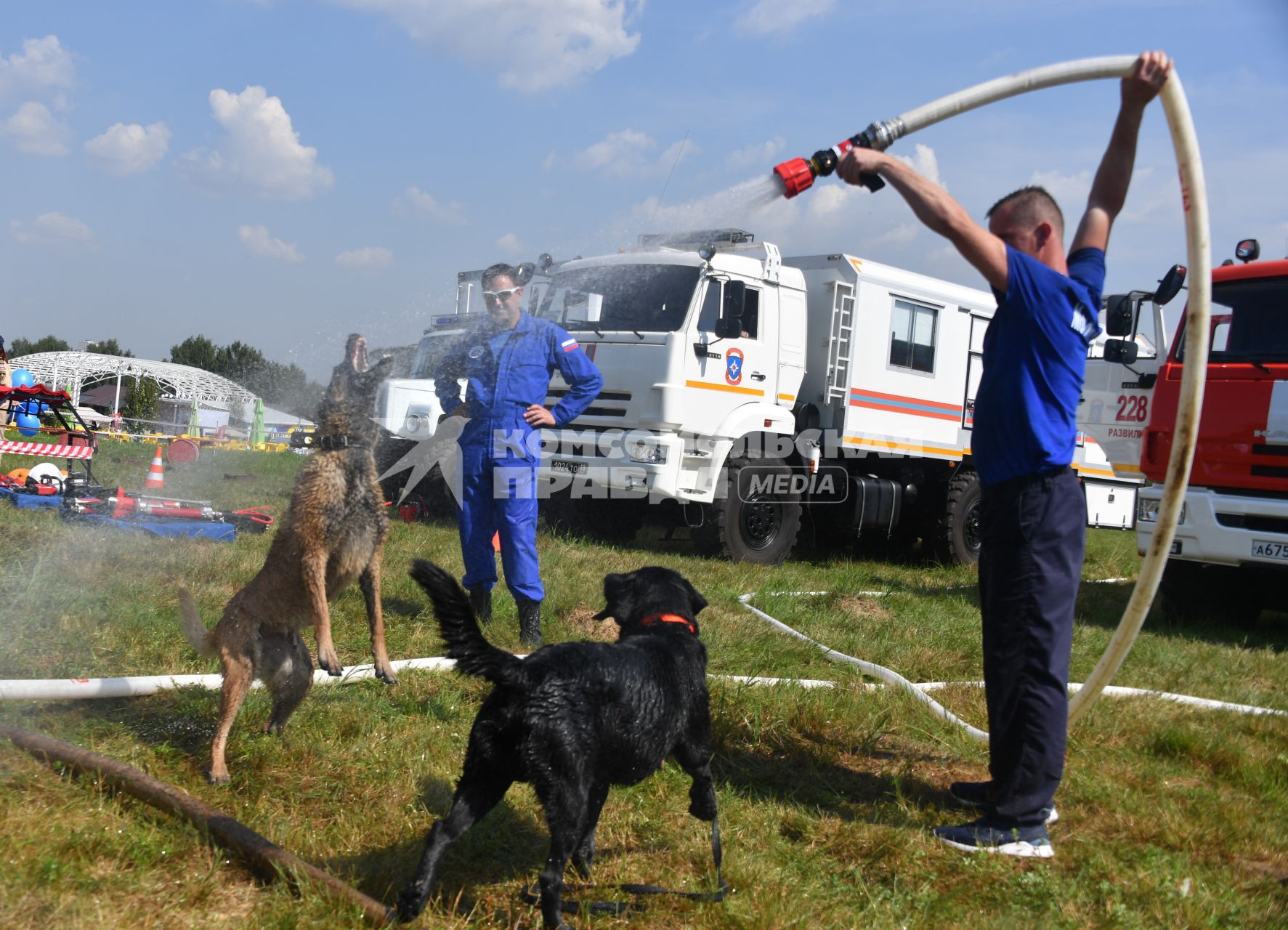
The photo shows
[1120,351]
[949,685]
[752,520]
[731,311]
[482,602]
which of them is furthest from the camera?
[752,520]

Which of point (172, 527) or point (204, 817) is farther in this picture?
point (172, 527)

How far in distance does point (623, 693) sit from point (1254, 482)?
23.7 ft

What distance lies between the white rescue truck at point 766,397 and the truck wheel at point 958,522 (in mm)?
28

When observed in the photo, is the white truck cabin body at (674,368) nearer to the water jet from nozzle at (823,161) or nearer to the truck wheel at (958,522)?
the truck wheel at (958,522)

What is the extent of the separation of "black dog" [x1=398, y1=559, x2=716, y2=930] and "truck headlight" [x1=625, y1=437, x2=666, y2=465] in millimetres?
6633

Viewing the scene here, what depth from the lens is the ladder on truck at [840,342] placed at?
429 inches

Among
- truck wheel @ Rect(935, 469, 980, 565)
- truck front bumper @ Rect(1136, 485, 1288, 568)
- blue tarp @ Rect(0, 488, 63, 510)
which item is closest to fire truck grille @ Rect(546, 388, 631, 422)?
truck wheel @ Rect(935, 469, 980, 565)


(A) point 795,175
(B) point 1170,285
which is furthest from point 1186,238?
(B) point 1170,285

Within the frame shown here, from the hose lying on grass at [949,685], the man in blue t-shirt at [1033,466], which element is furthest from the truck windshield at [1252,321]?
the man in blue t-shirt at [1033,466]

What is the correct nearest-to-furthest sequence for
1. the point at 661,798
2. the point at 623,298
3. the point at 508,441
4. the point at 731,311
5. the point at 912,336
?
the point at 661,798 → the point at 508,441 → the point at 731,311 → the point at 623,298 → the point at 912,336

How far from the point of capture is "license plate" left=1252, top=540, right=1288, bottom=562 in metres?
7.52

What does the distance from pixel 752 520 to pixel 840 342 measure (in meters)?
2.33

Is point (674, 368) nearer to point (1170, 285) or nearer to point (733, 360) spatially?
point (733, 360)

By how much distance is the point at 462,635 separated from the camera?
8.58 feet
